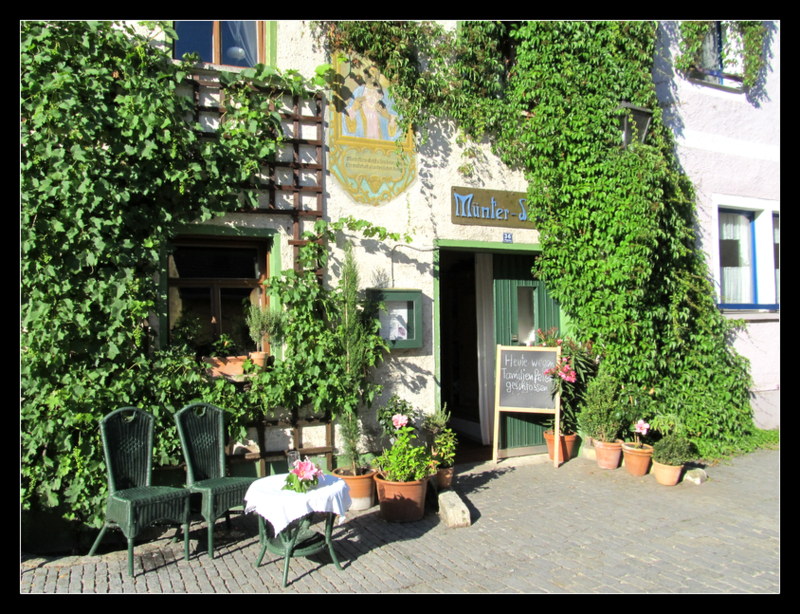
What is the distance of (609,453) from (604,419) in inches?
14.8

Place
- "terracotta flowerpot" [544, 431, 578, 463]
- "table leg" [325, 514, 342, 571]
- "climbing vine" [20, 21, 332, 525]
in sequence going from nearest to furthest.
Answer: "table leg" [325, 514, 342, 571] < "climbing vine" [20, 21, 332, 525] < "terracotta flowerpot" [544, 431, 578, 463]

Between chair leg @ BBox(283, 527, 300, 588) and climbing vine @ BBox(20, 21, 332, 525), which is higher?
climbing vine @ BBox(20, 21, 332, 525)

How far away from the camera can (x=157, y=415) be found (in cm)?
535

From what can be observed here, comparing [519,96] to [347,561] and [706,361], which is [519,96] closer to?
[706,361]

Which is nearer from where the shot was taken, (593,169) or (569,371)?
(569,371)

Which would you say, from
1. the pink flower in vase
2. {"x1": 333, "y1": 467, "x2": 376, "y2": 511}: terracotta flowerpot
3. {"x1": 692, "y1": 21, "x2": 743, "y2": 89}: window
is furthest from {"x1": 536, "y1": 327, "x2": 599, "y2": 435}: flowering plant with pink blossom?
{"x1": 692, "y1": 21, "x2": 743, "y2": 89}: window

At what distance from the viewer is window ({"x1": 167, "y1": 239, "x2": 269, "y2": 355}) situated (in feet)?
19.5

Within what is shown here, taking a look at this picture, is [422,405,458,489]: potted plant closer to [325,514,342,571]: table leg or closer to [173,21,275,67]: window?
[325,514,342,571]: table leg

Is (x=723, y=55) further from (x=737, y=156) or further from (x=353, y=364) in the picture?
(x=353, y=364)

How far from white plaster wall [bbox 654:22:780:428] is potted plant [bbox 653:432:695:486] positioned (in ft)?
9.72

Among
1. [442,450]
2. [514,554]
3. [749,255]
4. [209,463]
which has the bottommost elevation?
[514,554]

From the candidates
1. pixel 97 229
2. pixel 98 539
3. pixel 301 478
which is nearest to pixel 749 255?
pixel 301 478

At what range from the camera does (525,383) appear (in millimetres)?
7500

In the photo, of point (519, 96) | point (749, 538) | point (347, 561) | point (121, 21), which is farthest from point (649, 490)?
point (121, 21)
